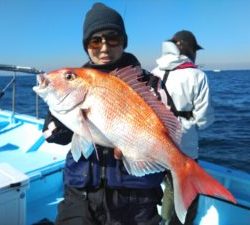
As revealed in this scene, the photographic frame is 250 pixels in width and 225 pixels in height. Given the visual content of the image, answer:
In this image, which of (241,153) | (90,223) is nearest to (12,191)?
(90,223)

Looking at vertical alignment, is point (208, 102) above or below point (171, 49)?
below

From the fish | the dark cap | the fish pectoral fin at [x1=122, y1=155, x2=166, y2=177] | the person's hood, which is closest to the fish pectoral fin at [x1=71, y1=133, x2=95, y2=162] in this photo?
the fish

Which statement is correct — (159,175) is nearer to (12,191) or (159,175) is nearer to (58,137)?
(58,137)

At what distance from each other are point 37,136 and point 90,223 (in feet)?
14.0

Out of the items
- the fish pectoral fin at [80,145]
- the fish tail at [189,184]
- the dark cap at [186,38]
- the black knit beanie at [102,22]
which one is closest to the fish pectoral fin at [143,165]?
the fish tail at [189,184]

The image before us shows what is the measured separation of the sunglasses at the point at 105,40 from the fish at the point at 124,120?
1.68 ft

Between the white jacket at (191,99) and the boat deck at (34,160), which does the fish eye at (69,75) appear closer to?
→ the white jacket at (191,99)

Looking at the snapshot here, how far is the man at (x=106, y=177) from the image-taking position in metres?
2.76

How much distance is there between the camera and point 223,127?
667 inches

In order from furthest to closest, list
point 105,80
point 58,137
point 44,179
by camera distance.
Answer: point 44,179 < point 58,137 < point 105,80

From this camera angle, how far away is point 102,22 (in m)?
2.75

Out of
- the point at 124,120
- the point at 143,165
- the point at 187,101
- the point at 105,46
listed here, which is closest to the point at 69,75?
the point at 124,120

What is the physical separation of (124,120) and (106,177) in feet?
2.24

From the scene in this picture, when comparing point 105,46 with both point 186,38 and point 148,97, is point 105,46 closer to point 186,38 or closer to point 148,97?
point 148,97
